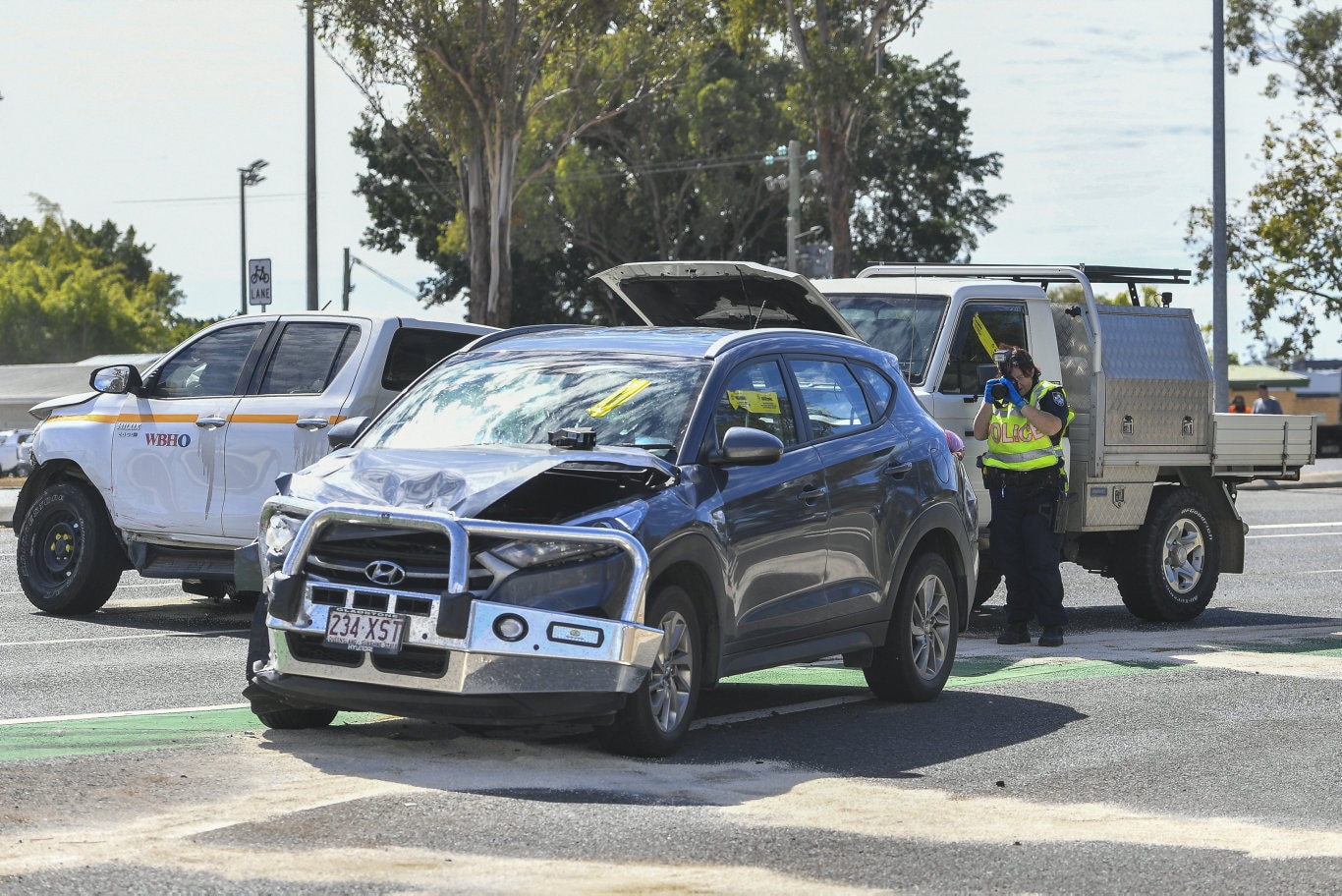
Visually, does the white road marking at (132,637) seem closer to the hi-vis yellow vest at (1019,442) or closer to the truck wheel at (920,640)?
the truck wheel at (920,640)

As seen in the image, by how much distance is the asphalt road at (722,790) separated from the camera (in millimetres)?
5719

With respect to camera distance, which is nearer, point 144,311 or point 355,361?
point 355,361

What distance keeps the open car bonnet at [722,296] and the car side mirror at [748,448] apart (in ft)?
10.5

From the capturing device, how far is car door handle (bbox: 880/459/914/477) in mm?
9281

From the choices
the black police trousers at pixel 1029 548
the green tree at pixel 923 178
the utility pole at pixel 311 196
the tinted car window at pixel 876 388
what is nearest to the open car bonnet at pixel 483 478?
the tinted car window at pixel 876 388

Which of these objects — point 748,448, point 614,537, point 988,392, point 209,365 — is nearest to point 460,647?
point 614,537

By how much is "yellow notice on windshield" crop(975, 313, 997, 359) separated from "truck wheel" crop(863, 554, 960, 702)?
11.1 ft

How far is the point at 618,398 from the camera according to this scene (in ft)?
27.0

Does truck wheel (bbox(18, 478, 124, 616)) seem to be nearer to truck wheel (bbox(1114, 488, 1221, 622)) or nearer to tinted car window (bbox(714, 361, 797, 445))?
tinted car window (bbox(714, 361, 797, 445))

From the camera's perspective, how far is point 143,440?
12.4m

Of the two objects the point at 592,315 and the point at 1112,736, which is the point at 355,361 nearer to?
the point at 1112,736

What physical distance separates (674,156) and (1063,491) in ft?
148

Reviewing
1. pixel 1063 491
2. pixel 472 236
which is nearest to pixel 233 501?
pixel 1063 491

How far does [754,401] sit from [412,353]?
423 centimetres
